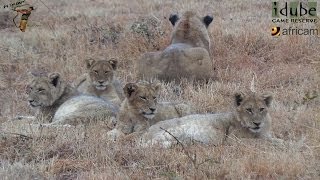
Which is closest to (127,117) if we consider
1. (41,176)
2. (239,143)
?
(239,143)

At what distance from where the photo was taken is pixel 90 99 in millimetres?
9219

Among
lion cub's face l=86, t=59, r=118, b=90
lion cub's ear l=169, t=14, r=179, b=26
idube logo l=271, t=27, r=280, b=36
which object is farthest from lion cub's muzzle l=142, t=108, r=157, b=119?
idube logo l=271, t=27, r=280, b=36

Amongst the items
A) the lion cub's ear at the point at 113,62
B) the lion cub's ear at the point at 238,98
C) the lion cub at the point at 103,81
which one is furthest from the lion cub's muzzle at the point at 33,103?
the lion cub's ear at the point at 238,98

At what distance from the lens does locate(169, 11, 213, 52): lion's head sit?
38.1ft

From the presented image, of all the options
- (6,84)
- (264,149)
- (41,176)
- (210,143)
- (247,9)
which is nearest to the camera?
(41,176)

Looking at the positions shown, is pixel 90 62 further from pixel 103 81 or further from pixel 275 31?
pixel 275 31

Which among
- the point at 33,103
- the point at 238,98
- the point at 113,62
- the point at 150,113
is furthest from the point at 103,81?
the point at 238,98

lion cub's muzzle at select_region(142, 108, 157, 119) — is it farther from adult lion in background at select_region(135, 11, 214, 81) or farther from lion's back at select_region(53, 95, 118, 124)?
adult lion in background at select_region(135, 11, 214, 81)

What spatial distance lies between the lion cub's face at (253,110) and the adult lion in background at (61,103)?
1.92 meters

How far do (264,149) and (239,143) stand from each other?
31cm

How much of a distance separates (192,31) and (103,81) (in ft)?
7.24

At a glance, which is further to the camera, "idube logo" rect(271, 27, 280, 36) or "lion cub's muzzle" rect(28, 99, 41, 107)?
"idube logo" rect(271, 27, 280, 36)

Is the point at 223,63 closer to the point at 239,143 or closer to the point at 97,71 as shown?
the point at 97,71

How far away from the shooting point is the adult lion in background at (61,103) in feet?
28.8
